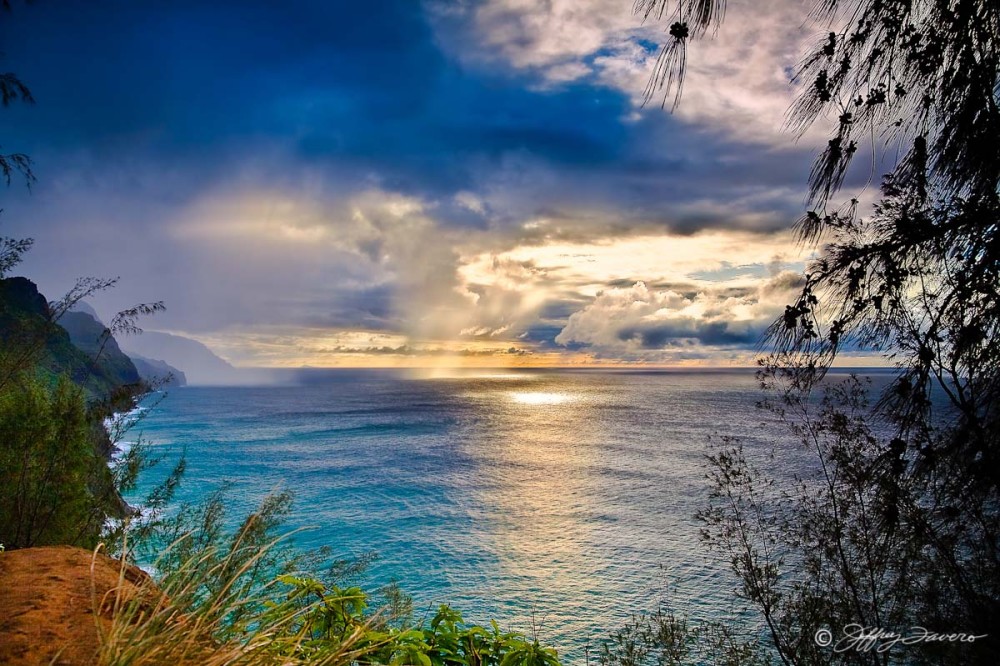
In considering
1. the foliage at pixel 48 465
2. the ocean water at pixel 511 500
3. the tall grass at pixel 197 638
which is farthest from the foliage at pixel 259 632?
the foliage at pixel 48 465

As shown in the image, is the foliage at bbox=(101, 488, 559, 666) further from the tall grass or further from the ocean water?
the ocean water

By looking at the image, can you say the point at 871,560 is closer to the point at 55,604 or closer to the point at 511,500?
the point at 55,604

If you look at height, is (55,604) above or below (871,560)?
above

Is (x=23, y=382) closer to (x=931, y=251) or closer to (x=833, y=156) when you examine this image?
(x=833, y=156)

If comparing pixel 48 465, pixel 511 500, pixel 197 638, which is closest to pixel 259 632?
pixel 197 638

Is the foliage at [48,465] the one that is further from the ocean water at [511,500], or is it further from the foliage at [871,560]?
the foliage at [871,560]

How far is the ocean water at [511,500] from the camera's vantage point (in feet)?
72.3

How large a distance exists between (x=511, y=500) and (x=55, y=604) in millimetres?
40003

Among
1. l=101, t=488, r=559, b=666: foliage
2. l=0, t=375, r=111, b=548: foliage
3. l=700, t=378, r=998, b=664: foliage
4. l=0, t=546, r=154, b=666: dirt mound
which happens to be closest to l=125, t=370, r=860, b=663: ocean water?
l=101, t=488, r=559, b=666: foliage

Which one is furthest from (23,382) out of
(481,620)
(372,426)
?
(372,426)

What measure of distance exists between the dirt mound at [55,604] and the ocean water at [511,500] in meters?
0.77

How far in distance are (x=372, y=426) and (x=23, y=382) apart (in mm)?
76835

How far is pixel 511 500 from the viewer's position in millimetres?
39469

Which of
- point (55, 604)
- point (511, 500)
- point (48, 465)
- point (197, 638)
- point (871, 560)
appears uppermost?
point (511, 500)
